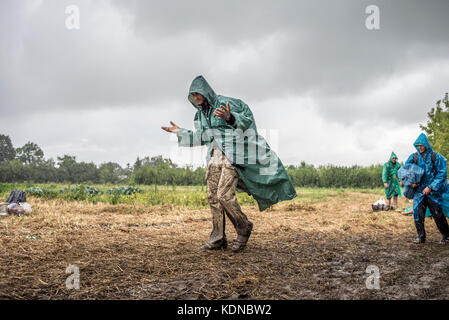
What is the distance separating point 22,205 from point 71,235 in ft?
11.4

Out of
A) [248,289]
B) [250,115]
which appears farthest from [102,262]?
[250,115]

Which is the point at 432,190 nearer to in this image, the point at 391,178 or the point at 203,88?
the point at 203,88

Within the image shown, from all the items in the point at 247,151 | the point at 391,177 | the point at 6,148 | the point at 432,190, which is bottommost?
the point at 432,190

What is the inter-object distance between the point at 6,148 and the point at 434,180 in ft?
219

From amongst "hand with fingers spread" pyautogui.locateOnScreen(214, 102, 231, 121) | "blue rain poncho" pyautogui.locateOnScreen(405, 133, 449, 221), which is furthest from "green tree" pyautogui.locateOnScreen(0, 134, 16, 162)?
"blue rain poncho" pyautogui.locateOnScreen(405, 133, 449, 221)

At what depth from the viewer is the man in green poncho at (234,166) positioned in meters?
4.53

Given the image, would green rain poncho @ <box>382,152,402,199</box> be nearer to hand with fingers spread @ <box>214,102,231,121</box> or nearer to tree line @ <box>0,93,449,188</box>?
hand with fingers spread @ <box>214,102,231,121</box>

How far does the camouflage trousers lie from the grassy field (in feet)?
1.19

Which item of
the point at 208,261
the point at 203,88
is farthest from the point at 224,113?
the point at 208,261

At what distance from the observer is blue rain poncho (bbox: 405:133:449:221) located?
5.52 meters

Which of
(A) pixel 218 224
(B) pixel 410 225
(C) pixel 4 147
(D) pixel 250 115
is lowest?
(B) pixel 410 225

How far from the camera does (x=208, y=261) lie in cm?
409
